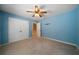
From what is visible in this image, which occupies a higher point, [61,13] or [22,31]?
→ [61,13]

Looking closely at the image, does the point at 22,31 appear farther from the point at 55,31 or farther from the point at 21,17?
the point at 55,31

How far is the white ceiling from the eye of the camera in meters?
2.06

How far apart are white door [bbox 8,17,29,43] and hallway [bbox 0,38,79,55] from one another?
0.10 metres

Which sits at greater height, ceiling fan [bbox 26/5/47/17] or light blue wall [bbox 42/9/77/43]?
ceiling fan [bbox 26/5/47/17]

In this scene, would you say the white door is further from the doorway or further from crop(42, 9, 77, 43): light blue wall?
crop(42, 9, 77, 43): light blue wall

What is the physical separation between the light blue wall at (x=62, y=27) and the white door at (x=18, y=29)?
34 centimetres

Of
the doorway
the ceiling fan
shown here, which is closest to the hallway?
the doorway

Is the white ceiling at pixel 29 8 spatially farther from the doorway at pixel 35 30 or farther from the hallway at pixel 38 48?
the hallway at pixel 38 48

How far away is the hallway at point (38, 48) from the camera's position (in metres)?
2.07

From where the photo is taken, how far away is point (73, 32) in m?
2.08

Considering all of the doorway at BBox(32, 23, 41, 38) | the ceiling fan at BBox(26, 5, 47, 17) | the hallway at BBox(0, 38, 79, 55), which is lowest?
the hallway at BBox(0, 38, 79, 55)

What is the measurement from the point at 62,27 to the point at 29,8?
70cm
